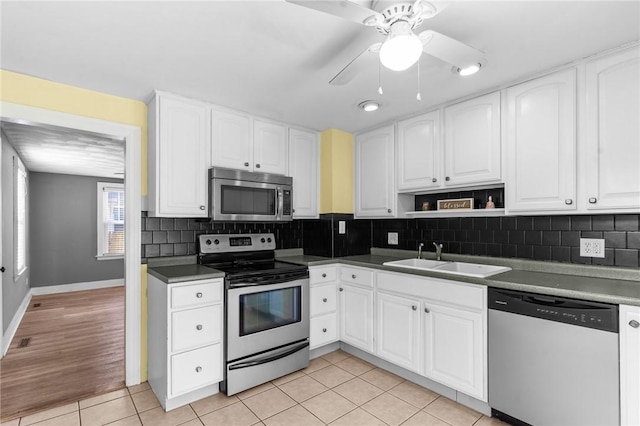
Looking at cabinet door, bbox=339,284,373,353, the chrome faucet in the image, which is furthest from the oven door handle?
the chrome faucet

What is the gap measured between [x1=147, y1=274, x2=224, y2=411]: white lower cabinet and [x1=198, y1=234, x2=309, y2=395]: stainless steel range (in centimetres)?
9

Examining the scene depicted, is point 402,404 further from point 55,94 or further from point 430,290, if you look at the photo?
point 55,94

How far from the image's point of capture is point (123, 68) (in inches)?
83.0

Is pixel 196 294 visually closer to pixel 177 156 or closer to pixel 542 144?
pixel 177 156

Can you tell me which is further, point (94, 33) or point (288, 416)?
point (288, 416)

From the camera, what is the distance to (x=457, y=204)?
2.82m

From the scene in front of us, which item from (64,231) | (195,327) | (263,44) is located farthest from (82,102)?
(64,231)

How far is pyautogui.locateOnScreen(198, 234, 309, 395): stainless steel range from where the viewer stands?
2.41 metres

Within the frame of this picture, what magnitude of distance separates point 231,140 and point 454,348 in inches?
95.8

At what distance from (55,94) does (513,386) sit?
362cm

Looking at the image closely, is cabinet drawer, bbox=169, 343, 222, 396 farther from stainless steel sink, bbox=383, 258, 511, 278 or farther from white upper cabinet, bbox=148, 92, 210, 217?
stainless steel sink, bbox=383, 258, 511, 278

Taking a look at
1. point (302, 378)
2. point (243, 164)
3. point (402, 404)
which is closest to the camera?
point (402, 404)

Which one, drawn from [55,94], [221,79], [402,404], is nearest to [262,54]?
[221,79]

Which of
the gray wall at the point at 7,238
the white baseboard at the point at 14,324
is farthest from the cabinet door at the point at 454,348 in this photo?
the gray wall at the point at 7,238
